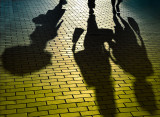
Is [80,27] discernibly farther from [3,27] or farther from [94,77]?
A: [94,77]

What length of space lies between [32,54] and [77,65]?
4.16ft

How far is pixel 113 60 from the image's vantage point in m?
5.33

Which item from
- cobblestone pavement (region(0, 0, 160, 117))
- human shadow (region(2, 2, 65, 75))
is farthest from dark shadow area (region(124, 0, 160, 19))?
human shadow (region(2, 2, 65, 75))

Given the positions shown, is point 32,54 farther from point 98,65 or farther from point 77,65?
point 98,65

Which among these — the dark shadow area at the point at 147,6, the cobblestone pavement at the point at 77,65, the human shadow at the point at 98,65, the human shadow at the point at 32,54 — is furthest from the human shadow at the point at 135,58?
the dark shadow area at the point at 147,6

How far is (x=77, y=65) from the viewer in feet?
16.2

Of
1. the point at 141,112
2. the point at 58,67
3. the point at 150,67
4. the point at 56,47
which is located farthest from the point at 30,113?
the point at 150,67

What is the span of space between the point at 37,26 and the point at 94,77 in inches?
143

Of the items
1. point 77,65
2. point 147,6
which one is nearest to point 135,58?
point 77,65

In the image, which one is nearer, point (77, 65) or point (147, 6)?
point (77, 65)

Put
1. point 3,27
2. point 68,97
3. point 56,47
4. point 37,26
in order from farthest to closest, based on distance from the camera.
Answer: point 37,26 < point 3,27 < point 56,47 < point 68,97

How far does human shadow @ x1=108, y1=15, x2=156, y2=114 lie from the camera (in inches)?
157

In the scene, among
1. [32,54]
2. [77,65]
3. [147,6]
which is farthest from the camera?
[147,6]

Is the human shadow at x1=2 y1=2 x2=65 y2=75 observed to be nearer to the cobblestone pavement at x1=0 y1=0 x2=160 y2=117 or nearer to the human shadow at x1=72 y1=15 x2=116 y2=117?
the cobblestone pavement at x1=0 y1=0 x2=160 y2=117
